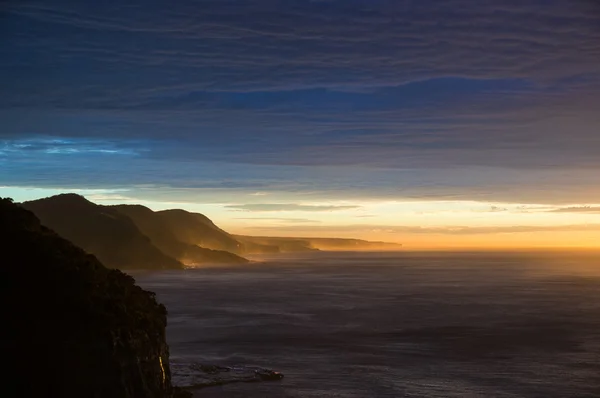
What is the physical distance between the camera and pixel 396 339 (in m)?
68.2

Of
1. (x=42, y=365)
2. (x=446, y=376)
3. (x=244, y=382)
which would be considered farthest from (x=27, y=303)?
(x=446, y=376)

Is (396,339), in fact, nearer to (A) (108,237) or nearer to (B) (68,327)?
(B) (68,327)

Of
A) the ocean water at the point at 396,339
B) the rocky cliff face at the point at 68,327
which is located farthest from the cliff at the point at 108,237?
the rocky cliff face at the point at 68,327

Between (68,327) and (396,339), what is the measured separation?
4286 centimetres

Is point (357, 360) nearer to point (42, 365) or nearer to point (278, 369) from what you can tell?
point (278, 369)

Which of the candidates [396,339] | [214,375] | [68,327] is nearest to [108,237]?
[396,339]

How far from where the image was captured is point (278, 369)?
2051 inches

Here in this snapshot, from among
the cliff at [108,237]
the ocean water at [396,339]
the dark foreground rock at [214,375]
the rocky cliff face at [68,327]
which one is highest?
the cliff at [108,237]

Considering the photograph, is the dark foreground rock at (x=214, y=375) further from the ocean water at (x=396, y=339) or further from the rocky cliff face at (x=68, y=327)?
the rocky cliff face at (x=68, y=327)

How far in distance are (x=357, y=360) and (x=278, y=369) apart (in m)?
7.32

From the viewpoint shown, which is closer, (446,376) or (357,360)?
(446,376)

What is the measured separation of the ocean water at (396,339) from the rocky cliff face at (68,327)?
35.9 feet

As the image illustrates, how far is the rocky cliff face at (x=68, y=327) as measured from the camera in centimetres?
2988

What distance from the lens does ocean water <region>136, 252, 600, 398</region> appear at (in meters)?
47.1
